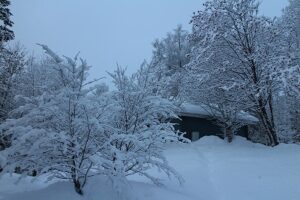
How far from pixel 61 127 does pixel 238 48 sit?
12.1 meters

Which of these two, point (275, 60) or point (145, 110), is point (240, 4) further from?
point (145, 110)

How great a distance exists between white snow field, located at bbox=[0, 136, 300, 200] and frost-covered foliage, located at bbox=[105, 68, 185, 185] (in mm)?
410

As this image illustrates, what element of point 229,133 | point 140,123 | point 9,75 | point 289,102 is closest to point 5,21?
point 9,75

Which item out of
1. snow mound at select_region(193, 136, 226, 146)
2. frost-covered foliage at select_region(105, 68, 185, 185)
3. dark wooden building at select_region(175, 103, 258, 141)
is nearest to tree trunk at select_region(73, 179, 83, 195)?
frost-covered foliage at select_region(105, 68, 185, 185)

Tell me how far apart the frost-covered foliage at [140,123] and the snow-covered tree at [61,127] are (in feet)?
1.81

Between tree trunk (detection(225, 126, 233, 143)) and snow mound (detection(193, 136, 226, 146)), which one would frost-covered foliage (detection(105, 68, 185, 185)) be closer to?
snow mound (detection(193, 136, 226, 146))

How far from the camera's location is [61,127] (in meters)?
7.69

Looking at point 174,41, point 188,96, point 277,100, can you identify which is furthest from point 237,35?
point 174,41

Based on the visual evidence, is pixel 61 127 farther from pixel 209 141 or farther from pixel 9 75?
pixel 9 75

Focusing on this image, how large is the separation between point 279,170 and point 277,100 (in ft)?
74.8

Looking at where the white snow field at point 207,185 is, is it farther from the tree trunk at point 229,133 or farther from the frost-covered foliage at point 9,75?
the frost-covered foliage at point 9,75

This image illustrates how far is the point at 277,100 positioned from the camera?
1307 inches

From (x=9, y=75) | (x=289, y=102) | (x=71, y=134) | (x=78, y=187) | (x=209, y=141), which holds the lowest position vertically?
(x=209, y=141)

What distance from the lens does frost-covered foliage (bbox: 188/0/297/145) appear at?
697 inches
